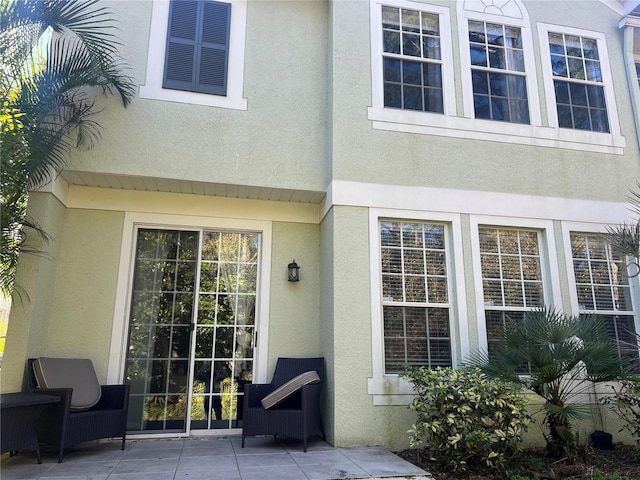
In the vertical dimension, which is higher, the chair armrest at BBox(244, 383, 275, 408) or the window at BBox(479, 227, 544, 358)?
the window at BBox(479, 227, 544, 358)

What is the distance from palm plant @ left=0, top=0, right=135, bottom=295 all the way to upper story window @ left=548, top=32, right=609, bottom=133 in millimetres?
6079

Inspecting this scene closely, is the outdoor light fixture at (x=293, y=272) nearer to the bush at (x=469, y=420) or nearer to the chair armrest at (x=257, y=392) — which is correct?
the chair armrest at (x=257, y=392)

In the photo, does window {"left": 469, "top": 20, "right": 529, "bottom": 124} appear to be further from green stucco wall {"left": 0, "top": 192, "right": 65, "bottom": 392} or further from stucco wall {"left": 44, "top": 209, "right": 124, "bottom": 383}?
green stucco wall {"left": 0, "top": 192, "right": 65, "bottom": 392}

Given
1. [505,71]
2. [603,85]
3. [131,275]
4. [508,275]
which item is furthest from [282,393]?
[603,85]

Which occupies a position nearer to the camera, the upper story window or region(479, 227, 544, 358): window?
region(479, 227, 544, 358): window

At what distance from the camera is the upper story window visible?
675 centimetres

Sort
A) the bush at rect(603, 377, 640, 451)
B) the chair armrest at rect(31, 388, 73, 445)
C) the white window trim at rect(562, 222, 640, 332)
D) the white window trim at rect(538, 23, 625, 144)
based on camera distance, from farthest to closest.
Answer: the white window trim at rect(538, 23, 625, 144)
the white window trim at rect(562, 222, 640, 332)
the bush at rect(603, 377, 640, 451)
the chair armrest at rect(31, 388, 73, 445)

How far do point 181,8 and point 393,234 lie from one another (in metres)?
4.23

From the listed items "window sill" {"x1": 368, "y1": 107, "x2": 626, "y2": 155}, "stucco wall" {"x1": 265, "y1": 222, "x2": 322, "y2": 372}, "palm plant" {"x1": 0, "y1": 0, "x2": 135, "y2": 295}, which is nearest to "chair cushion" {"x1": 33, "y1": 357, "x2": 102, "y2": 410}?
"palm plant" {"x1": 0, "y1": 0, "x2": 135, "y2": 295}

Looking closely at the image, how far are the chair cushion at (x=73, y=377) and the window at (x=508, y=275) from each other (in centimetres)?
479

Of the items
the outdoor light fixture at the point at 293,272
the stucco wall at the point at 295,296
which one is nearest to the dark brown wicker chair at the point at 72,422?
the stucco wall at the point at 295,296

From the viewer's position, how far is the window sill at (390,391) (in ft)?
17.3

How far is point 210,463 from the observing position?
14.5 ft

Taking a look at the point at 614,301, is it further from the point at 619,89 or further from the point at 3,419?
the point at 3,419
